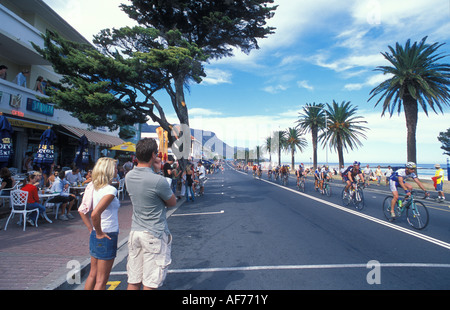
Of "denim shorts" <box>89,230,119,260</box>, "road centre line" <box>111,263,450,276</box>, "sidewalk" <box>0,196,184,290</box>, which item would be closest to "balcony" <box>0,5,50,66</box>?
"sidewalk" <box>0,196,184,290</box>

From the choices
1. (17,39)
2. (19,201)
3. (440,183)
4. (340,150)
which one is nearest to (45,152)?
(19,201)

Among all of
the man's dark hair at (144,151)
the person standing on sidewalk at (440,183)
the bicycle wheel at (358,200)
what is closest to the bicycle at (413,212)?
the bicycle wheel at (358,200)

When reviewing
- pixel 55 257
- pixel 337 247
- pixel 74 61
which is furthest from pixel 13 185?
pixel 337 247

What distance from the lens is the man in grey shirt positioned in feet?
8.13

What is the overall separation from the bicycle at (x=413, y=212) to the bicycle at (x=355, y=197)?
1.49 m

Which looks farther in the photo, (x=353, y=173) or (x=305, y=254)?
(x=353, y=173)

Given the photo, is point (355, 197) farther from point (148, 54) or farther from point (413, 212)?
point (148, 54)

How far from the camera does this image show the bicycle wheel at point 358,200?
31.8ft

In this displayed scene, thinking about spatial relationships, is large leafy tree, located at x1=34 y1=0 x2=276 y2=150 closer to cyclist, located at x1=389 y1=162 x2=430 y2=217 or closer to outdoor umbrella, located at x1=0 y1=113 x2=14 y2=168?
outdoor umbrella, located at x1=0 y1=113 x2=14 y2=168

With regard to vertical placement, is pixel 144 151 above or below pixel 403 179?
above

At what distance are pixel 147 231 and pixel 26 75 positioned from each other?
17369mm

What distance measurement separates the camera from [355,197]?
10.1m
